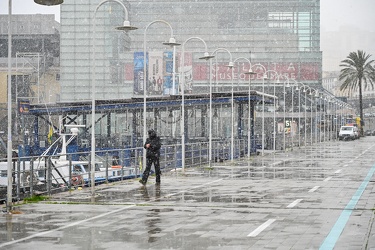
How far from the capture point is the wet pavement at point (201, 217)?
440 inches

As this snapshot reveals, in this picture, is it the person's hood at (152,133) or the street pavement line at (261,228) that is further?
the person's hood at (152,133)

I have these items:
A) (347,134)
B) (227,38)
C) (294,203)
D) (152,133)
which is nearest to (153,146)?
(152,133)

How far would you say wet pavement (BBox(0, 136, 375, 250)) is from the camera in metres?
11.2

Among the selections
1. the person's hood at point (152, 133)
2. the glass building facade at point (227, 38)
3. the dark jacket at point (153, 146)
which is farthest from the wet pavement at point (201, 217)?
the glass building facade at point (227, 38)

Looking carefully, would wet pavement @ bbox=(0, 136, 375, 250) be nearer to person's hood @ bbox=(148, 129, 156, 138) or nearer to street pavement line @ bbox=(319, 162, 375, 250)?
street pavement line @ bbox=(319, 162, 375, 250)

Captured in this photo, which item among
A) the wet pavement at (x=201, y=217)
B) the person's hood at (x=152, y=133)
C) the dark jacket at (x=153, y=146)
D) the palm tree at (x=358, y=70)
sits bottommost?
the wet pavement at (x=201, y=217)

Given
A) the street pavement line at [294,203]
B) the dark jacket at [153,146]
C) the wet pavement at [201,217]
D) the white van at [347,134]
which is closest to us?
the wet pavement at [201,217]

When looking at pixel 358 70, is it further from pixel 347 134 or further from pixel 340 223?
pixel 340 223

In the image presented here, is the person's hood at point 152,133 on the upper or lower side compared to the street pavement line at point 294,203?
upper

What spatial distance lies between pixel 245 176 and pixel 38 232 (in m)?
15.9

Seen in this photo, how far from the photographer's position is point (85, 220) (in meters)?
14.0

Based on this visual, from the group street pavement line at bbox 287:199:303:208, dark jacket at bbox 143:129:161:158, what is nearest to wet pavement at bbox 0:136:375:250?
street pavement line at bbox 287:199:303:208

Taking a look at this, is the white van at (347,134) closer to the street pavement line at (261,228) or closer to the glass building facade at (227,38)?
the glass building facade at (227,38)

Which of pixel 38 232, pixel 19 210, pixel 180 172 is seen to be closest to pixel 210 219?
pixel 38 232
